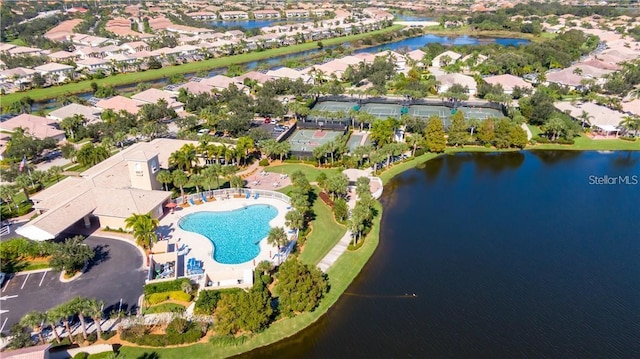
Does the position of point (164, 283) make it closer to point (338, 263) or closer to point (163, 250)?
point (163, 250)

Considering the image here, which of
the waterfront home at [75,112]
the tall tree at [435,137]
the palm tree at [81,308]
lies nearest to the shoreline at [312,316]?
the palm tree at [81,308]

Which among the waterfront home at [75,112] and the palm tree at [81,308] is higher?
the waterfront home at [75,112]

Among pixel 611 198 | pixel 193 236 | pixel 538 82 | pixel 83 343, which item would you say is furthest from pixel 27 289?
pixel 538 82

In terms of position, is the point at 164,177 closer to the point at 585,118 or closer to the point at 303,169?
the point at 303,169

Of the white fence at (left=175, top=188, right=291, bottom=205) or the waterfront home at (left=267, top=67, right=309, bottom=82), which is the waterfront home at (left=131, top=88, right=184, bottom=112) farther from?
the white fence at (left=175, top=188, right=291, bottom=205)

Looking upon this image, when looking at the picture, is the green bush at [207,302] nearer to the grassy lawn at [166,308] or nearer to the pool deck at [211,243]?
the grassy lawn at [166,308]
